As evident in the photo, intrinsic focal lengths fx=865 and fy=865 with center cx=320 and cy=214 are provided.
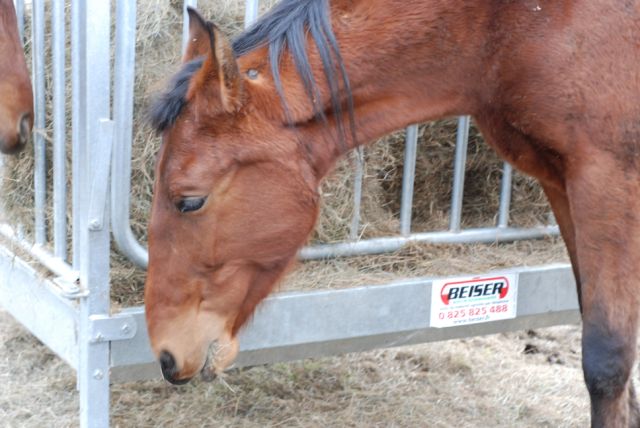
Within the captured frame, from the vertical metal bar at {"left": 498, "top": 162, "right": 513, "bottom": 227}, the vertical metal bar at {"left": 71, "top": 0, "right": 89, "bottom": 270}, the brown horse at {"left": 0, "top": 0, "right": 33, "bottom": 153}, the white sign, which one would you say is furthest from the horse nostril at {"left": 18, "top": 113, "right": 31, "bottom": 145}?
the vertical metal bar at {"left": 498, "top": 162, "right": 513, "bottom": 227}

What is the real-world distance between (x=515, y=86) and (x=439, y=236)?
94 centimetres

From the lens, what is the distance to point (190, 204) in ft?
6.97

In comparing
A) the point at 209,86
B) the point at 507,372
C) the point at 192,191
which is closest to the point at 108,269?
the point at 192,191

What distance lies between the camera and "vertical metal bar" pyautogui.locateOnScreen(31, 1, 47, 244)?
293 centimetres

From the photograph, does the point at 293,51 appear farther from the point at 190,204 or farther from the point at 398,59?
the point at 190,204

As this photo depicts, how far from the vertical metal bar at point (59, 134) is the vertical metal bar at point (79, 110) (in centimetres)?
13

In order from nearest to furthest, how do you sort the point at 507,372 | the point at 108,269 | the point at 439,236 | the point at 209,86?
the point at 209,86 < the point at 108,269 < the point at 439,236 < the point at 507,372

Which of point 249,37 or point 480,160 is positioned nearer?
point 249,37

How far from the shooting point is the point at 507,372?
3959mm

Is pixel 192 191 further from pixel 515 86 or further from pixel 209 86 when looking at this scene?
pixel 515 86

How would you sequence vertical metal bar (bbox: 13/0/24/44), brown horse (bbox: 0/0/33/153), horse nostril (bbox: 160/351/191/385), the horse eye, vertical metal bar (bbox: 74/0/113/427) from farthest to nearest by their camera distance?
vertical metal bar (bbox: 13/0/24/44), brown horse (bbox: 0/0/33/153), vertical metal bar (bbox: 74/0/113/427), horse nostril (bbox: 160/351/191/385), the horse eye

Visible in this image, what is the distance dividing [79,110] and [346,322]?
1.08m

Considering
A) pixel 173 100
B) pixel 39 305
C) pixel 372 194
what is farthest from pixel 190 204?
pixel 372 194

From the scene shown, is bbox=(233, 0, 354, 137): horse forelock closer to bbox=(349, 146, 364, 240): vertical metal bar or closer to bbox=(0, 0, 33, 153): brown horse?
bbox=(349, 146, 364, 240): vertical metal bar
